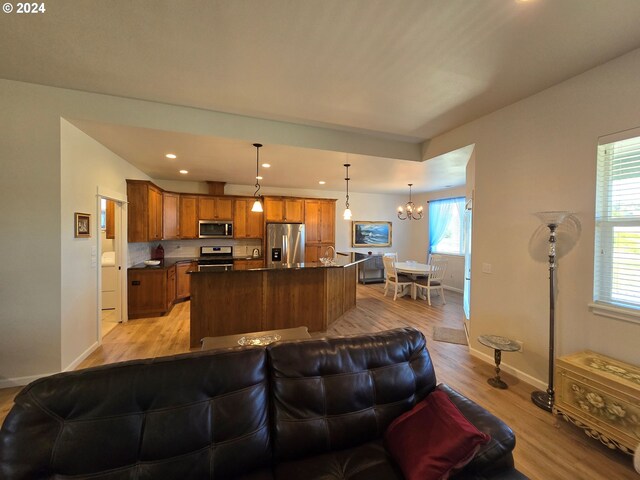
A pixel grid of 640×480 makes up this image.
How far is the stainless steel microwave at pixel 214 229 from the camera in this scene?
5836mm

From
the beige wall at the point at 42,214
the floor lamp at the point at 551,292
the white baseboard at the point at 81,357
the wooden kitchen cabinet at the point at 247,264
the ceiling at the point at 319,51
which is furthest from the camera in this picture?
the wooden kitchen cabinet at the point at 247,264

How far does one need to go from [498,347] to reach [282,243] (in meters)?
4.58

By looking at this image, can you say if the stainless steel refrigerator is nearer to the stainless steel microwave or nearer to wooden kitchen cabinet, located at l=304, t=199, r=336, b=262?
wooden kitchen cabinet, located at l=304, t=199, r=336, b=262

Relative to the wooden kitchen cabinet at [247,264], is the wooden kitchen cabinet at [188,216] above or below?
above

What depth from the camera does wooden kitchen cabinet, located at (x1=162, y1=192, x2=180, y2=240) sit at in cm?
523

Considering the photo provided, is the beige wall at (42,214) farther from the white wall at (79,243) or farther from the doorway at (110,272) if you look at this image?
the doorway at (110,272)

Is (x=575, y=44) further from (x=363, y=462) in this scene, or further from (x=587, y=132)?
(x=363, y=462)

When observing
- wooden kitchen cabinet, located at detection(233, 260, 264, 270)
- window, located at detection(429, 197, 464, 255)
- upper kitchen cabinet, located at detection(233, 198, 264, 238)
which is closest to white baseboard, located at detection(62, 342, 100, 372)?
wooden kitchen cabinet, located at detection(233, 260, 264, 270)

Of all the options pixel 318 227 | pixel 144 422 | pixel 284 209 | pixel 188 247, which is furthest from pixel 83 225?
pixel 318 227

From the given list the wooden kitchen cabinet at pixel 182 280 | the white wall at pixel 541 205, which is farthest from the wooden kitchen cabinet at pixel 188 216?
the white wall at pixel 541 205

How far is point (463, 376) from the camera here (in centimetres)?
278

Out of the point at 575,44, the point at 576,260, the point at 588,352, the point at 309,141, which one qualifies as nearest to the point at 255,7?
the point at 309,141

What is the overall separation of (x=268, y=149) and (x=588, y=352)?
4002mm

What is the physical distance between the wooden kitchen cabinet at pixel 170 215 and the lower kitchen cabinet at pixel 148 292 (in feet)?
3.25
